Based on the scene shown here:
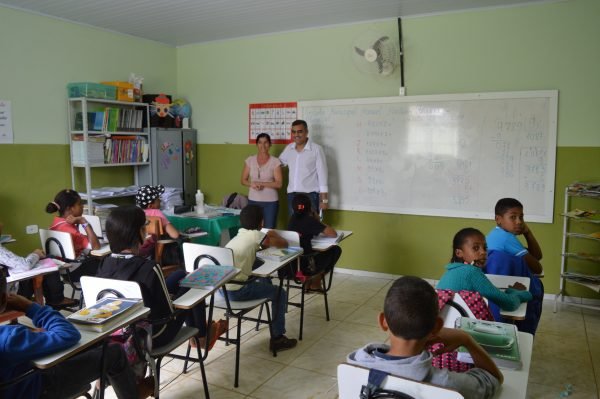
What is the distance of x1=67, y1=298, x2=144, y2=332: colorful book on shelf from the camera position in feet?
5.76

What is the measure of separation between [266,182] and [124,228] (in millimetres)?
2880

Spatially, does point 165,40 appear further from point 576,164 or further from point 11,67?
point 576,164

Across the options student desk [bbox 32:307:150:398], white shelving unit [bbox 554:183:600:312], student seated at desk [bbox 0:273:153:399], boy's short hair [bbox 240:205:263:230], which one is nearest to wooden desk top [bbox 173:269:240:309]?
student desk [bbox 32:307:150:398]

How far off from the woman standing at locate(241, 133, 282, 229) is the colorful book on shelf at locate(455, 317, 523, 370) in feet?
11.3

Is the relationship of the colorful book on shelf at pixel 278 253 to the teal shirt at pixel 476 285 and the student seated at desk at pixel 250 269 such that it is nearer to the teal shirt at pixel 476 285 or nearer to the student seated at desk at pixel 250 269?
the student seated at desk at pixel 250 269

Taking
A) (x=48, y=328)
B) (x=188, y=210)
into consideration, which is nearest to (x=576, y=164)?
(x=188, y=210)

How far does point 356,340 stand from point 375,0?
2.96 metres

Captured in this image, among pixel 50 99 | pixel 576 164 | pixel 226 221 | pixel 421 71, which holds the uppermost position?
pixel 421 71

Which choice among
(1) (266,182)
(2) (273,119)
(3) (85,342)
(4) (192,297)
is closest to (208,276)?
(4) (192,297)

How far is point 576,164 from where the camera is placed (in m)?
4.14

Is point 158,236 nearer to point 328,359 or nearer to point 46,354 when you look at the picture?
point 328,359

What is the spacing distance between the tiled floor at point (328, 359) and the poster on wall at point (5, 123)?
2.76 meters

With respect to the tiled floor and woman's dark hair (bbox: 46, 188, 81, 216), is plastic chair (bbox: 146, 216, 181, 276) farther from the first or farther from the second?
the tiled floor

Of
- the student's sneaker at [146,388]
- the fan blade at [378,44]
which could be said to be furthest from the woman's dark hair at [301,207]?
the fan blade at [378,44]
